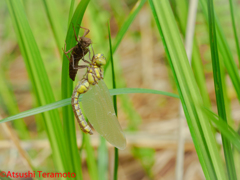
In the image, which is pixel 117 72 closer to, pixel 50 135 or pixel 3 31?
pixel 50 135

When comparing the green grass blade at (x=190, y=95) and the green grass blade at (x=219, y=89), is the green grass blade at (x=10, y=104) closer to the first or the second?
the green grass blade at (x=190, y=95)

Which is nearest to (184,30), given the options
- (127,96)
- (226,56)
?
(226,56)

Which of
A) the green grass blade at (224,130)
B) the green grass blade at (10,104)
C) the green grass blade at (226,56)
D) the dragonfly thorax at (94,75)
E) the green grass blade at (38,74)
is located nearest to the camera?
the green grass blade at (224,130)

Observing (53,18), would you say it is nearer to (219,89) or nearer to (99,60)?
(99,60)

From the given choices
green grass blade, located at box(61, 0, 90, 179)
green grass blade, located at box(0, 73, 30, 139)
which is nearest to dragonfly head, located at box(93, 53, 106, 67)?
green grass blade, located at box(61, 0, 90, 179)

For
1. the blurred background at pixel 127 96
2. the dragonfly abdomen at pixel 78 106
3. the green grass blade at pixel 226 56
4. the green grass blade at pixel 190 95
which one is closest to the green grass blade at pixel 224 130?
the green grass blade at pixel 190 95

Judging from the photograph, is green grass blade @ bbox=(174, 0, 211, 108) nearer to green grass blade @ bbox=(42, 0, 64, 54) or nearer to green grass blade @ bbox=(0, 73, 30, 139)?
green grass blade @ bbox=(42, 0, 64, 54)
